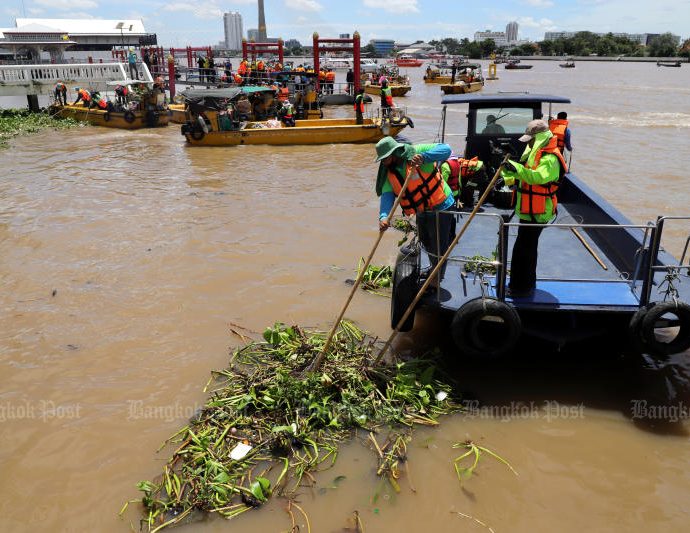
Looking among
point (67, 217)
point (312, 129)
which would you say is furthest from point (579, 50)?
point (67, 217)

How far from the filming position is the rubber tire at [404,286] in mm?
4895

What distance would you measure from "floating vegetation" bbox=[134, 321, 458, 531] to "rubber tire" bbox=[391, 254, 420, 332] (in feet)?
1.58

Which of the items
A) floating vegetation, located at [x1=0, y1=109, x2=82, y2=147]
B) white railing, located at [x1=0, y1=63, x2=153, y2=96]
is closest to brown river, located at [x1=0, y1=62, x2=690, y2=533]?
floating vegetation, located at [x1=0, y1=109, x2=82, y2=147]

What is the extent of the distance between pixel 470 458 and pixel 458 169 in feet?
13.3

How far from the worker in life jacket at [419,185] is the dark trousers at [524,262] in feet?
2.12

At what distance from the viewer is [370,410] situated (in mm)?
4516

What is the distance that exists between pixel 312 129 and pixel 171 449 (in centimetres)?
1406

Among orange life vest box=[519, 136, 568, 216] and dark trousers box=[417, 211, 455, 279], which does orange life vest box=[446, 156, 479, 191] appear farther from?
orange life vest box=[519, 136, 568, 216]

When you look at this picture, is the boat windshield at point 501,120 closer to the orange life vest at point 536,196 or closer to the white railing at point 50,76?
the orange life vest at point 536,196

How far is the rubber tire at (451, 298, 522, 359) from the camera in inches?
173

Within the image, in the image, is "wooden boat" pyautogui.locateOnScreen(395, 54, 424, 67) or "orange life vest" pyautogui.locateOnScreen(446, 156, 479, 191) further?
"wooden boat" pyautogui.locateOnScreen(395, 54, 424, 67)

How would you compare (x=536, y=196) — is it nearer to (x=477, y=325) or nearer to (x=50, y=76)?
(x=477, y=325)

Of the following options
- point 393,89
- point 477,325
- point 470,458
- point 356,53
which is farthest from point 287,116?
point 393,89

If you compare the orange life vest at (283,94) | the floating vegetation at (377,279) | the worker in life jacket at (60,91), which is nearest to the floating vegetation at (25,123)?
the worker in life jacket at (60,91)
